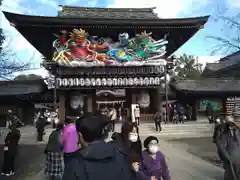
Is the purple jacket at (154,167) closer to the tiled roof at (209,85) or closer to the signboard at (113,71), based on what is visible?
the signboard at (113,71)

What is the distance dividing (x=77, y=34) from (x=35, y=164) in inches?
558

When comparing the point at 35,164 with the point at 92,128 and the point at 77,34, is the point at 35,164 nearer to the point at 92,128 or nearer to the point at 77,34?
the point at 92,128

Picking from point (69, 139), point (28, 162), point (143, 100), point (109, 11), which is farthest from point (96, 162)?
point (109, 11)

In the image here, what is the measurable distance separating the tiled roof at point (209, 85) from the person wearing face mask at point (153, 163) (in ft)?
79.2

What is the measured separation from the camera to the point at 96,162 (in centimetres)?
223

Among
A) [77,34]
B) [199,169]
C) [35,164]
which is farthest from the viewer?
[77,34]

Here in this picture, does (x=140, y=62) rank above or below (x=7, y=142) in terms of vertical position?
above

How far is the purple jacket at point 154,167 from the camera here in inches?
166

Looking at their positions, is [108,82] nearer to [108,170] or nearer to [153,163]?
[153,163]

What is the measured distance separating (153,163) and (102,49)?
20.5 meters

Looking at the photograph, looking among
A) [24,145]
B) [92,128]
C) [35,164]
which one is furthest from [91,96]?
[92,128]

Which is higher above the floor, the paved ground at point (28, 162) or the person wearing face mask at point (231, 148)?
the person wearing face mask at point (231, 148)

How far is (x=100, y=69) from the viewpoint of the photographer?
24.5 metres

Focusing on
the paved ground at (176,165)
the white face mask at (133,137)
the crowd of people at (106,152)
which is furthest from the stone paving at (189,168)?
the white face mask at (133,137)
